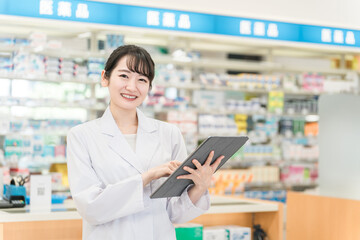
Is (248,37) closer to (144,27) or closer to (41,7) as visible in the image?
(144,27)

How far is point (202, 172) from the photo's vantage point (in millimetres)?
2025

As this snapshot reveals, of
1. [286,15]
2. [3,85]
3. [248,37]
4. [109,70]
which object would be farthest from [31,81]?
[109,70]

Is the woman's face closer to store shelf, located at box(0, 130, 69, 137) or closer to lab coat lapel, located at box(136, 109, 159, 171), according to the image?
lab coat lapel, located at box(136, 109, 159, 171)

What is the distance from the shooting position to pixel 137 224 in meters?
2.11

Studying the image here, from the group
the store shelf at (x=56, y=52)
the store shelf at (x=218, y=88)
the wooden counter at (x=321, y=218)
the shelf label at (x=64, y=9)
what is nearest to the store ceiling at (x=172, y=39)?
the store shelf at (x=56, y=52)

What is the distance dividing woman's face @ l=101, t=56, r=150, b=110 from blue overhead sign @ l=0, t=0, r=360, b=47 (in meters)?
2.82

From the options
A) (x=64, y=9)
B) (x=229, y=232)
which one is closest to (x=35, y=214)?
(x=229, y=232)

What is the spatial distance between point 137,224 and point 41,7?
311 centimetres

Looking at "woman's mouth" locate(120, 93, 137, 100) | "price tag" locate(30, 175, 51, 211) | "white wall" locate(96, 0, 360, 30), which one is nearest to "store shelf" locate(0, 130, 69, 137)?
"white wall" locate(96, 0, 360, 30)

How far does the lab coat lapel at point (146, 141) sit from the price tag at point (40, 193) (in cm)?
149

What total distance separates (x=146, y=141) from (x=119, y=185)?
26cm

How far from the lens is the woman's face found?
212 centimetres

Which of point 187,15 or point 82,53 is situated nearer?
point 187,15

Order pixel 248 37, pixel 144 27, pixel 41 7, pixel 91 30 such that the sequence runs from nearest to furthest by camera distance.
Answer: pixel 41 7
pixel 144 27
pixel 248 37
pixel 91 30
